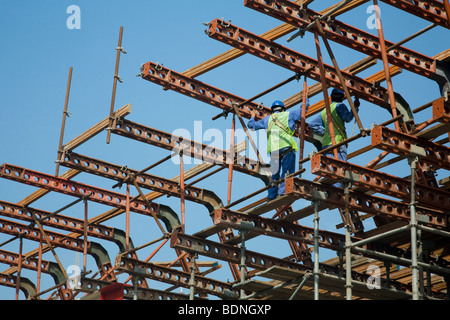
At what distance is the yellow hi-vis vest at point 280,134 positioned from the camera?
28.1 m

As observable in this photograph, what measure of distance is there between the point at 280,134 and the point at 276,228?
2.52m

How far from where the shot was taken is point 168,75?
2931 cm

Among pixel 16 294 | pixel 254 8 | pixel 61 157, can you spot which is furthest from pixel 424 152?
pixel 16 294

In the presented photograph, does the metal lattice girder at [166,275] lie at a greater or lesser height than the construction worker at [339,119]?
lesser

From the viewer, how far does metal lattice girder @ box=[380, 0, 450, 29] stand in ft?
83.7

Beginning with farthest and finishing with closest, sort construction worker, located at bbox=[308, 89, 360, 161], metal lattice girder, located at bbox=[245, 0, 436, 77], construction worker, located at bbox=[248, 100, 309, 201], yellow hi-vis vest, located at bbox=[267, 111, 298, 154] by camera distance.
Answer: yellow hi-vis vest, located at bbox=[267, 111, 298, 154] < construction worker, located at bbox=[248, 100, 309, 201] < construction worker, located at bbox=[308, 89, 360, 161] < metal lattice girder, located at bbox=[245, 0, 436, 77]

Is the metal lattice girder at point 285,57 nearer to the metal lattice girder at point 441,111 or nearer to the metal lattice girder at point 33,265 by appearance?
the metal lattice girder at point 441,111

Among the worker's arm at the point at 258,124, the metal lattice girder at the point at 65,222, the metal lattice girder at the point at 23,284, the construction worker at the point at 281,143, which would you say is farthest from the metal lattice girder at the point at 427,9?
the metal lattice girder at the point at 23,284

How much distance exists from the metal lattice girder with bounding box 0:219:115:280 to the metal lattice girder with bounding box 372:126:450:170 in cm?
1417

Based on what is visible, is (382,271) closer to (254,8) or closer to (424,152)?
(424,152)

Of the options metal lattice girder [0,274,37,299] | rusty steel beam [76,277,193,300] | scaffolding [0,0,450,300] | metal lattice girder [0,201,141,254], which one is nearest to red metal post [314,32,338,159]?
scaffolding [0,0,450,300]

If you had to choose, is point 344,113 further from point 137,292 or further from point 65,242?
point 65,242

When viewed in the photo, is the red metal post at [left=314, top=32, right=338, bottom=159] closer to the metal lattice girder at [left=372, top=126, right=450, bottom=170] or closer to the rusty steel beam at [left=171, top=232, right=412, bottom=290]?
the metal lattice girder at [left=372, top=126, right=450, bottom=170]

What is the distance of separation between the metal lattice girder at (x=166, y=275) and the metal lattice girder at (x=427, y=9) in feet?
33.3
